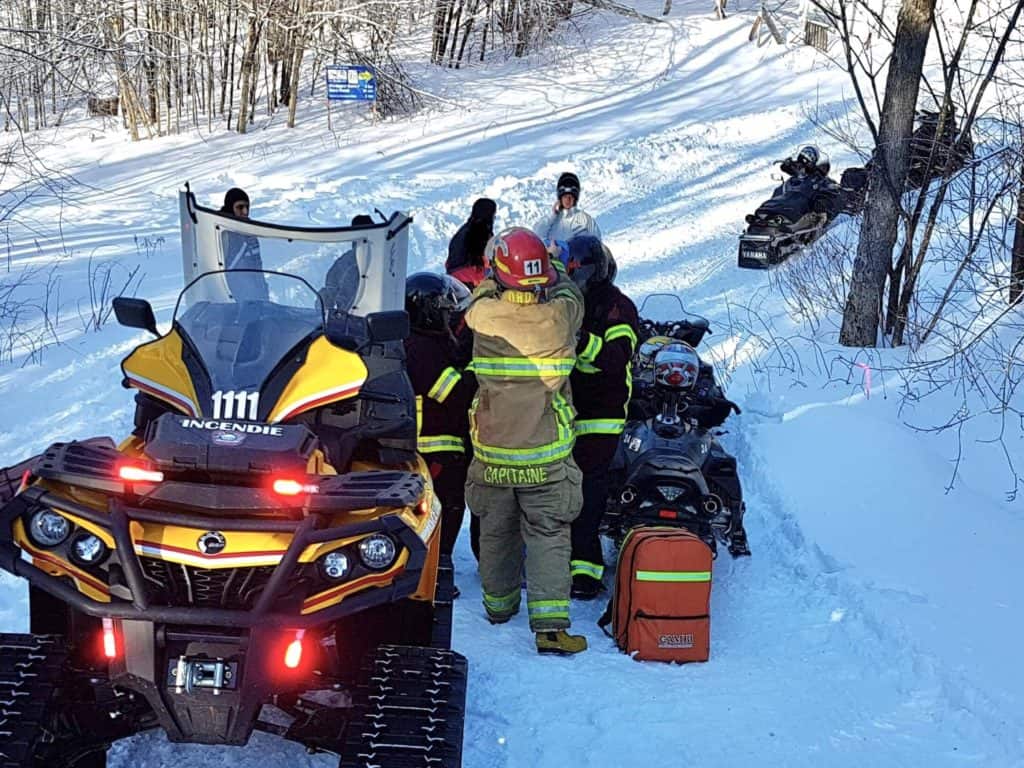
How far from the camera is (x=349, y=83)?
1773 centimetres

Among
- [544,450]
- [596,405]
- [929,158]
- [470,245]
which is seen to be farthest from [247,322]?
[929,158]

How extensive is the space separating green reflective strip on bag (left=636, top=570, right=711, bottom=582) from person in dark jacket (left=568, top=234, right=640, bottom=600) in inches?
31.0

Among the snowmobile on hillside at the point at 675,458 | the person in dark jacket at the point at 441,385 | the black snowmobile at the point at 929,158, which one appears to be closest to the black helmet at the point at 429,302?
the person in dark jacket at the point at 441,385

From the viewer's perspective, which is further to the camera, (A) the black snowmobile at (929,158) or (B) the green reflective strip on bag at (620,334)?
(A) the black snowmobile at (929,158)

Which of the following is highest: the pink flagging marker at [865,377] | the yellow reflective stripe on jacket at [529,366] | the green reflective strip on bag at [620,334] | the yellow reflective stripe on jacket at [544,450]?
the yellow reflective stripe on jacket at [529,366]

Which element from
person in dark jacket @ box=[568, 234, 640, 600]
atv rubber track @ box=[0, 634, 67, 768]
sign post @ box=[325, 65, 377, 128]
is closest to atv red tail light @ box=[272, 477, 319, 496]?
atv rubber track @ box=[0, 634, 67, 768]

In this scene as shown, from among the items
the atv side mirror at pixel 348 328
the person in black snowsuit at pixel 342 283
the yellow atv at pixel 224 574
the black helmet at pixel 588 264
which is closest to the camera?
the yellow atv at pixel 224 574

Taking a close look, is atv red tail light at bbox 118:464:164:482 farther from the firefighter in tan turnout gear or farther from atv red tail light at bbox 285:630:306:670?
the firefighter in tan turnout gear

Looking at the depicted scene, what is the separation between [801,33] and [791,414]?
873 inches

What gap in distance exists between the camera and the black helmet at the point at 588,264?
6395mm

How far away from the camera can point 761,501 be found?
755 cm

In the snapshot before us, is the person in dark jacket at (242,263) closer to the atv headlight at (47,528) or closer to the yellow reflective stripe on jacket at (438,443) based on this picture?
the atv headlight at (47,528)

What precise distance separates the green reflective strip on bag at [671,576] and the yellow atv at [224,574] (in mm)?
1558

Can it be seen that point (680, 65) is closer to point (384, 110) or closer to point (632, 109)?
point (632, 109)
